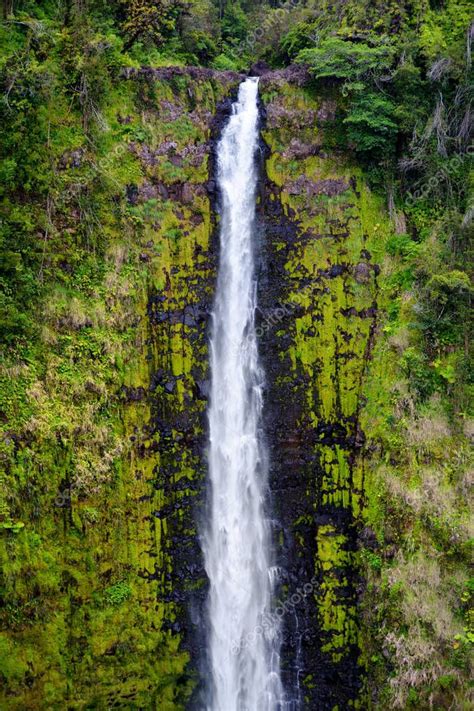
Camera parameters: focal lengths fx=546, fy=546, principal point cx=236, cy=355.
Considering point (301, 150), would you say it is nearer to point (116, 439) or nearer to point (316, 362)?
point (316, 362)

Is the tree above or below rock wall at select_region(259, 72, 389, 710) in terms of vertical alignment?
above

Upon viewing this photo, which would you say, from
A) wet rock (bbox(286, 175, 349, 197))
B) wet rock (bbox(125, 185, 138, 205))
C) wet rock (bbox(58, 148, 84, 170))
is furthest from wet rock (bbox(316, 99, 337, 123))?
wet rock (bbox(58, 148, 84, 170))

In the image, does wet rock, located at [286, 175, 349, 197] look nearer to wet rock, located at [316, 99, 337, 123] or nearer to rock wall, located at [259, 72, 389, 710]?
rock wall, located at [259, 72, 389, 710]

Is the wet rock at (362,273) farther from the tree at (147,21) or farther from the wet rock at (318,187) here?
the tree at (147,21)

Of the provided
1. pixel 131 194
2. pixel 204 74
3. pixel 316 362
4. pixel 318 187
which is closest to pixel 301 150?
pixel 318 187

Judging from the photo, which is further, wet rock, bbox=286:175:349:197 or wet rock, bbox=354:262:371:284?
wet rock, bbox=286:175:349:197

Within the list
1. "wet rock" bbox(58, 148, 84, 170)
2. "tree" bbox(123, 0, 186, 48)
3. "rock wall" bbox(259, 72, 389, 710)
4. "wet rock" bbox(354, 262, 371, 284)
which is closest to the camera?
"rock wall" bbox(259, 72, 389, 710)

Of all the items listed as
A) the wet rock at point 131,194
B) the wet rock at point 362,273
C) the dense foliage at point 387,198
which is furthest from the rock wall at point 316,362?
the wet rock at point 131,194

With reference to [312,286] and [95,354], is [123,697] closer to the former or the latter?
[95,354]
